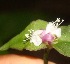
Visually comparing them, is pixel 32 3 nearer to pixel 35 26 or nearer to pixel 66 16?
pixel 66 16

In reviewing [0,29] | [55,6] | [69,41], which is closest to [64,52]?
[69,41]

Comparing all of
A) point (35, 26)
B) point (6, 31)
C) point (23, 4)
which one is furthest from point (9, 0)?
point (35, 26)

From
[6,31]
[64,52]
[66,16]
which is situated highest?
[66,16]

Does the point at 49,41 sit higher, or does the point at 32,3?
the point at 32,3

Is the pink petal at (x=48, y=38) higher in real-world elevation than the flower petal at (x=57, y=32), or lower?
lower

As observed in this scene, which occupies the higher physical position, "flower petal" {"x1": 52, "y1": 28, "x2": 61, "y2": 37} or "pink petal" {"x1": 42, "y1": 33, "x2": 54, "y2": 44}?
"flower petal" {"x1": 52, "y1": 28, "x2": 61, "y2": 37}

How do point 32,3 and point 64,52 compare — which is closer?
point 64,52

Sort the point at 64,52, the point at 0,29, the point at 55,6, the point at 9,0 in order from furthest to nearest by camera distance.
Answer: the point at 55,6, the point at 9,0, the point at 0,29, the point at 64,52

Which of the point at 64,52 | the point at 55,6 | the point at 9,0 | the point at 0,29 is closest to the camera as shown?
the point at 64,52
